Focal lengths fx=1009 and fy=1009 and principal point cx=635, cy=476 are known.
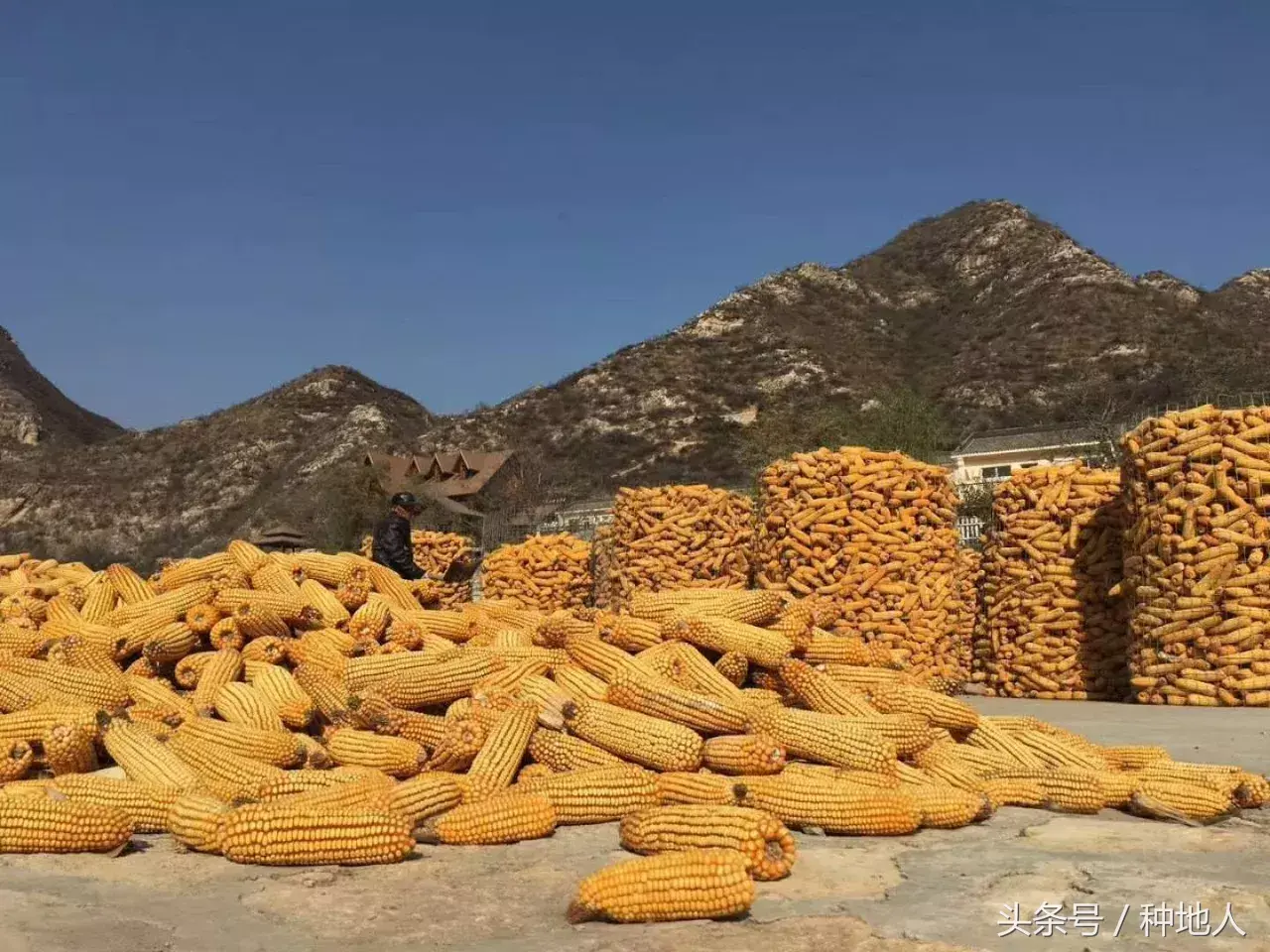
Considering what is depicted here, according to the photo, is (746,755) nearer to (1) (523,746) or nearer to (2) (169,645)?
Answer: (1) (523,746)

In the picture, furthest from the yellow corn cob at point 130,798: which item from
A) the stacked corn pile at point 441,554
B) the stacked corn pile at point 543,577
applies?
the stacked corn pile at point 441,554

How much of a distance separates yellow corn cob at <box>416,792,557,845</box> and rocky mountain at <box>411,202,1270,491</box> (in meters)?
34.5

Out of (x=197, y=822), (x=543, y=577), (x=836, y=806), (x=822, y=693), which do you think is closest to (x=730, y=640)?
(x=822, y=693)

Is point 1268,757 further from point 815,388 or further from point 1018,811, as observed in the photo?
point 815,388

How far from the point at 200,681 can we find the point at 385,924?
133 inches

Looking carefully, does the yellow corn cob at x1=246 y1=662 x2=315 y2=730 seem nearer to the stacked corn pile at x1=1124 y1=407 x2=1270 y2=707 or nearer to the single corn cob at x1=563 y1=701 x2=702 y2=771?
the single corn cob at x1=563 y1=701 x2=702 y2=771

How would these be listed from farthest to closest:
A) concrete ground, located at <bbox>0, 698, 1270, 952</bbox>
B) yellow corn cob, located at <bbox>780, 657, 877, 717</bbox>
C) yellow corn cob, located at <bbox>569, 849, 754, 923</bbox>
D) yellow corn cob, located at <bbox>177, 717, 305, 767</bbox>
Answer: yellow corn cob, located at <bbox>780, 657, 877, 717</bbox> < yellow corn cob, located at <bbox>177, 717, 305, 767</bbox> < yellow corn cob, located at <bbox>569, 849, 754, 923</bbox> < concrete ground, located at <bbox>0, 698, 1270, 952</bbox>

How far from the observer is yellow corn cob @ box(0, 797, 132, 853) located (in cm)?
364

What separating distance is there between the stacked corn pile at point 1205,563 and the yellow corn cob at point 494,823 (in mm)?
6994

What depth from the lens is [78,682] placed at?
5.50 meters

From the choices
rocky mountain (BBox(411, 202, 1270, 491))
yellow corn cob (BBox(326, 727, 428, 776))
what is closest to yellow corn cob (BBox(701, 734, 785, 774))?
yellow corn cob (BBox(326, 727, 428, 776))

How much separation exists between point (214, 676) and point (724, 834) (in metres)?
3.78

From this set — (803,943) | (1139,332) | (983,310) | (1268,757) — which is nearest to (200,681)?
(803,943)

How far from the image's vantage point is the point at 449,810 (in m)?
4.14
